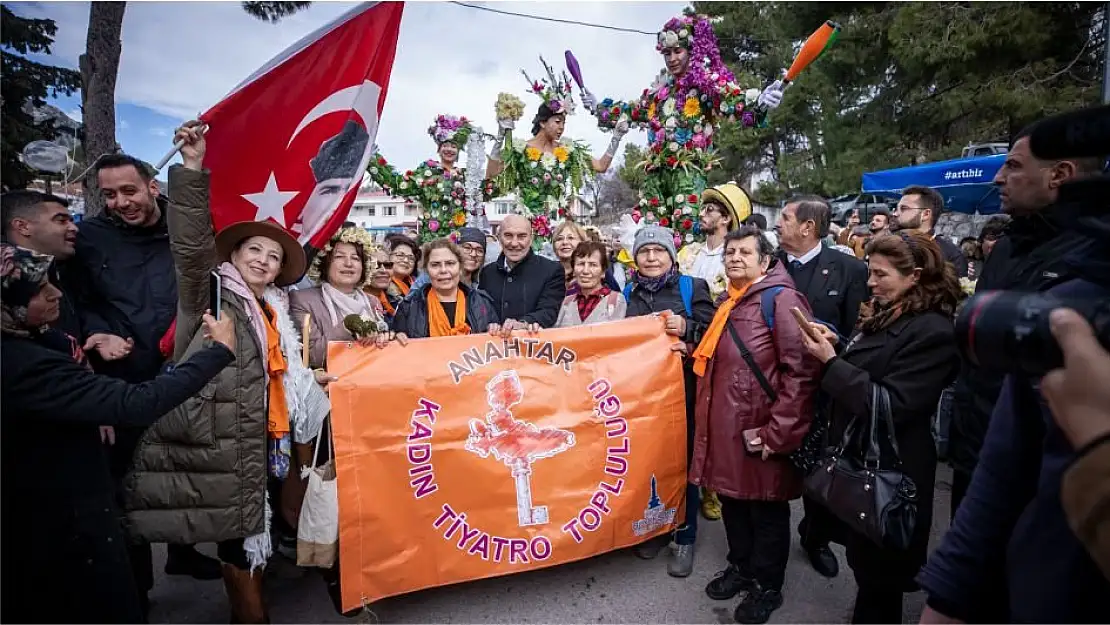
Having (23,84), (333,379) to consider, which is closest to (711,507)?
(333,379)

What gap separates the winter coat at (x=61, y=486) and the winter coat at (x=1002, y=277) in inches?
116

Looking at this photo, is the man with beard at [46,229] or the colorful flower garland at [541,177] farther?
the colorful flower garland at [541,177]

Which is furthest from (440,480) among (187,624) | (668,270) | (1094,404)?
(1094,404)

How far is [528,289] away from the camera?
4.15 meters

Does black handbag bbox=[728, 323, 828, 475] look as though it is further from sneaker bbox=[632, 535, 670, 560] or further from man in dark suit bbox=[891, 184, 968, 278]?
man in dark suit bbox=[891, 184, 968, 278]

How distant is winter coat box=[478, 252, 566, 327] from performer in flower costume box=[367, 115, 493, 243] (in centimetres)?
249

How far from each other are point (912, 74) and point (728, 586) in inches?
514

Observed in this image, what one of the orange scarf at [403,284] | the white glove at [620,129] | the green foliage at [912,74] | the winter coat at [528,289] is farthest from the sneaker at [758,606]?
the green foliage at [912,74]

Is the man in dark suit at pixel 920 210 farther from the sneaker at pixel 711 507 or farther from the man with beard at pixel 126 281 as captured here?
the man with beard at pixel 126 281

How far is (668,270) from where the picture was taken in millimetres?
3611

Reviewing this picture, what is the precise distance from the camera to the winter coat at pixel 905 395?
2.29 m

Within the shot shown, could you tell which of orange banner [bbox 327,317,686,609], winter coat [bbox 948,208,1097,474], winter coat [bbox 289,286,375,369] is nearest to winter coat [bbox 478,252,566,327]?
orange banner [bbox 327,317,686,609]

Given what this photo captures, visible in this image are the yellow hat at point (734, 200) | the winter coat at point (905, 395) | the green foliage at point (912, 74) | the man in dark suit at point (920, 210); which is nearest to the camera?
the winter coat at point (905, 395)

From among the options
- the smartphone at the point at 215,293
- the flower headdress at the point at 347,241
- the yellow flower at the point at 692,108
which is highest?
the yellow flower at the point at 692,108
